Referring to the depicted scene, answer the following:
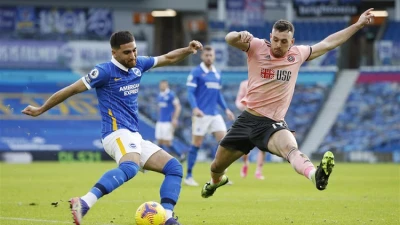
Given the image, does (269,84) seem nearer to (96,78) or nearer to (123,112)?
(123,112)

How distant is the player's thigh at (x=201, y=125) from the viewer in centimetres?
1780

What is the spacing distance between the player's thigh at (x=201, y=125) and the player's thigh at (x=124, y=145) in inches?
330

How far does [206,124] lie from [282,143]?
26.6ft

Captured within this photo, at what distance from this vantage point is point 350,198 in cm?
1423

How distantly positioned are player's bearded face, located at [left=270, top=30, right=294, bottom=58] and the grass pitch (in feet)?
7.03

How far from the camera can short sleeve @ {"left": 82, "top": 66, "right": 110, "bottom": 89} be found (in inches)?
360

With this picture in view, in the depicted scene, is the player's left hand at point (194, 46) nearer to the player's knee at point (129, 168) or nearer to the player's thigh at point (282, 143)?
the player's thigh at point (282, 143)

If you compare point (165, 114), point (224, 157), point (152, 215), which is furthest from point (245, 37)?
point (165, 114)

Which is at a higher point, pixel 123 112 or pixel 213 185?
pixel 123 112

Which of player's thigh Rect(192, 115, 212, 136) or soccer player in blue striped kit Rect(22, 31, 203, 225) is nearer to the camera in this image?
soccer player in blue striped kit Rect(22, 31, 203, 225)

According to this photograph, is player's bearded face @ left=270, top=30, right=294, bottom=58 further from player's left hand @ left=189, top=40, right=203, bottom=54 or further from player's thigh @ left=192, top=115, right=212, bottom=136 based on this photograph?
player's thigh @ left=192, top=115, right=212, bottom=136

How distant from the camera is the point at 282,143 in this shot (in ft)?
32.0

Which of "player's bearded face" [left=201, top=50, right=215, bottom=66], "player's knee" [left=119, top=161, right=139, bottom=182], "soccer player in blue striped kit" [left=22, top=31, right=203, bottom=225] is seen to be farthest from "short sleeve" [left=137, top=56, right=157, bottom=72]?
"player's bearded face" [left=201, top=50, right=215, bottom=66]

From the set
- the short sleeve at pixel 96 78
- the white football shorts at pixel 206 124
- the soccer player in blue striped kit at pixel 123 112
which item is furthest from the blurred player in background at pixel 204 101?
the short sleeve at pixel 96 78
